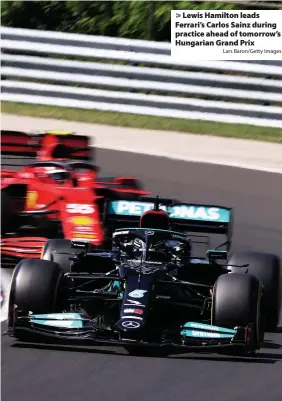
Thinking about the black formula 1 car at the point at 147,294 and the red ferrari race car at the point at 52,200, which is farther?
the red ferrari race car at the point at 52,200

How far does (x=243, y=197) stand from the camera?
43.8 ft

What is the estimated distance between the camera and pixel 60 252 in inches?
363

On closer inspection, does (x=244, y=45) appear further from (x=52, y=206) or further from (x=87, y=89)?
(x=52, y=206)

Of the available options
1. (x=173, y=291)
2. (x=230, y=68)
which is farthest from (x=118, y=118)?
(x=173, y=291)

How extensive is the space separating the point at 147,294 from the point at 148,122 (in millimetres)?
8356

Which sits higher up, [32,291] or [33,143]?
[33,143]

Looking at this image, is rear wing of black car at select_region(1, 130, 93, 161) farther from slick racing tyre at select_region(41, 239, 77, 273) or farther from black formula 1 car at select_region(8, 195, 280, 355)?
slick racing tyre at select_region(41, 239, 77, 273)

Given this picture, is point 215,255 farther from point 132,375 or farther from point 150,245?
point 132,375

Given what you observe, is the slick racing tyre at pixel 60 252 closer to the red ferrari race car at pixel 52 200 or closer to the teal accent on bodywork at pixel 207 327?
the red ferrari race car at pixel 52 200

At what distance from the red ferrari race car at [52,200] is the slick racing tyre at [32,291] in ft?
6.05

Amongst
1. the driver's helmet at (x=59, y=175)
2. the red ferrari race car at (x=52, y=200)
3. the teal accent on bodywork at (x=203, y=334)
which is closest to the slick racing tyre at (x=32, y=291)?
the teal accent on bodywork at (x=203, y=334)

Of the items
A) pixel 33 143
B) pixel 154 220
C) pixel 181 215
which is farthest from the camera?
pixel 33 143

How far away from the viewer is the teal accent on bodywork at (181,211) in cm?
990

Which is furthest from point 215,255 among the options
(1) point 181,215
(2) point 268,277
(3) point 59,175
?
(3) point 59,175
